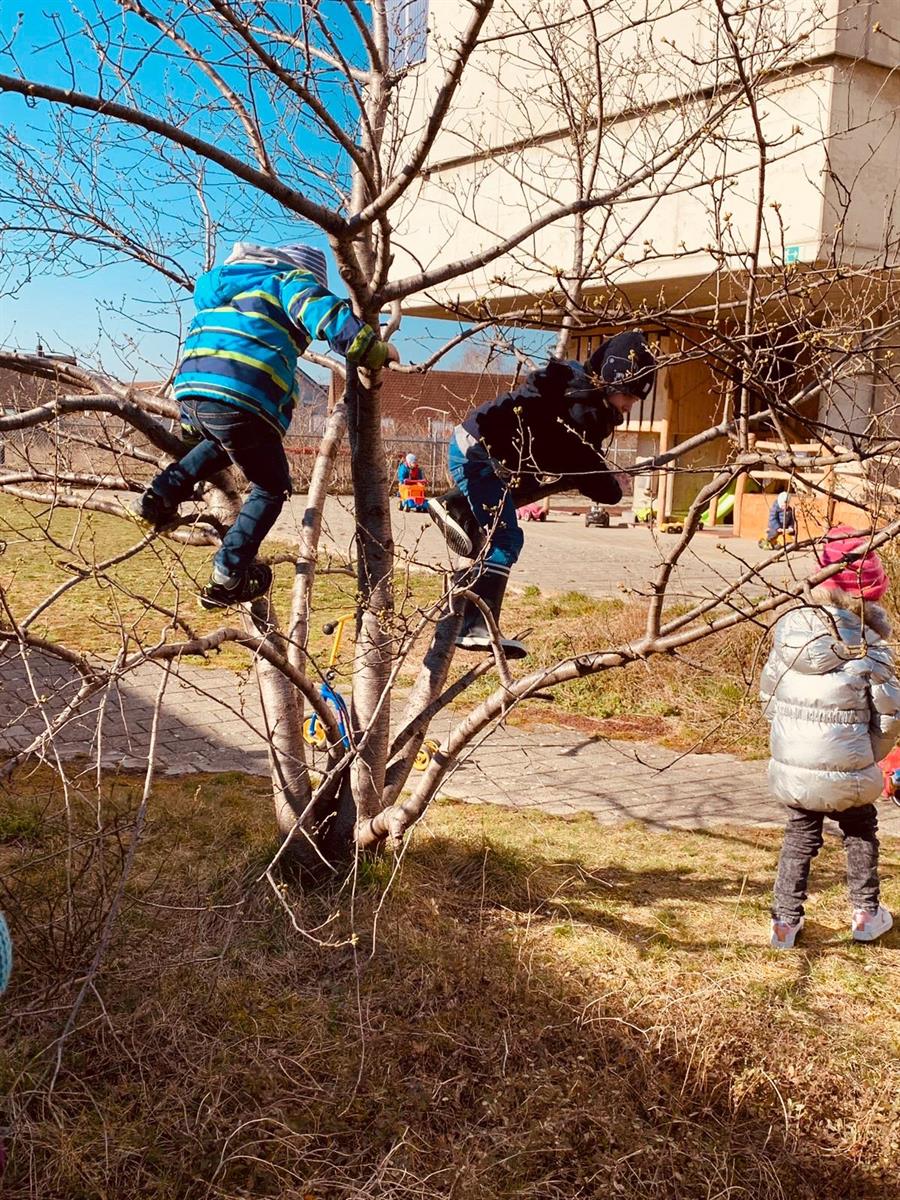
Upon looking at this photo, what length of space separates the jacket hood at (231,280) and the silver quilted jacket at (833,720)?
224cm

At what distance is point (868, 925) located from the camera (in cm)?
421

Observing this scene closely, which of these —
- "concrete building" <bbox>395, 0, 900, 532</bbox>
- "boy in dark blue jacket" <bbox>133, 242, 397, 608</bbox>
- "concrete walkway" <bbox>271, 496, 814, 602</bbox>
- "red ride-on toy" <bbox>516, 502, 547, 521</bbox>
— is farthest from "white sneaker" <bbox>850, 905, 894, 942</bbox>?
"red ride-on toy" <bbox>516, 502, 547, 521</bbox>

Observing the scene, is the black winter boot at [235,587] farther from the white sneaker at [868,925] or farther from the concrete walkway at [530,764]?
the white sneaker at [868,925]

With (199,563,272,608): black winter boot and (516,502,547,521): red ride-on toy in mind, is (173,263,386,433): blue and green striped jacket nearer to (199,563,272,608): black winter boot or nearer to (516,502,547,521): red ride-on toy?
(199,563,272,608): black winter boot

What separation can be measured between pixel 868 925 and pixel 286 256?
328 centimetres

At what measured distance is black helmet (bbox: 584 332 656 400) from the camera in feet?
12.5

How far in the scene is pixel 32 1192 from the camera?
9.08ft

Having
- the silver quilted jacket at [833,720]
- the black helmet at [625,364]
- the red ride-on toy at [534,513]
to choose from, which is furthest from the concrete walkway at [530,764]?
the red ride-on toy at [534,513]

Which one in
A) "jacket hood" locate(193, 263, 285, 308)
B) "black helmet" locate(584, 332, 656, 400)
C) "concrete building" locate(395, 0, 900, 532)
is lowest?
"black helmet" locate(584, 332, 656, 400)

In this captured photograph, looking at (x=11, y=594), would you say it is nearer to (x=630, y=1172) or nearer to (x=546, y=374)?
(x=546, y=374)

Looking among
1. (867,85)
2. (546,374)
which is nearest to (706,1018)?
(546,374)

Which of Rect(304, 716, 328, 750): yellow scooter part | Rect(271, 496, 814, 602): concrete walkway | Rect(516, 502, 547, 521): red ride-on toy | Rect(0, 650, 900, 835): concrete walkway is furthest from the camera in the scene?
Rect(516, 502, 547, 521): red ride-on toy

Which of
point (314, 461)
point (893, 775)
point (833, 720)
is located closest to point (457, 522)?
point (314, 461)

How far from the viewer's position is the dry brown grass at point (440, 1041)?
2977 mm
